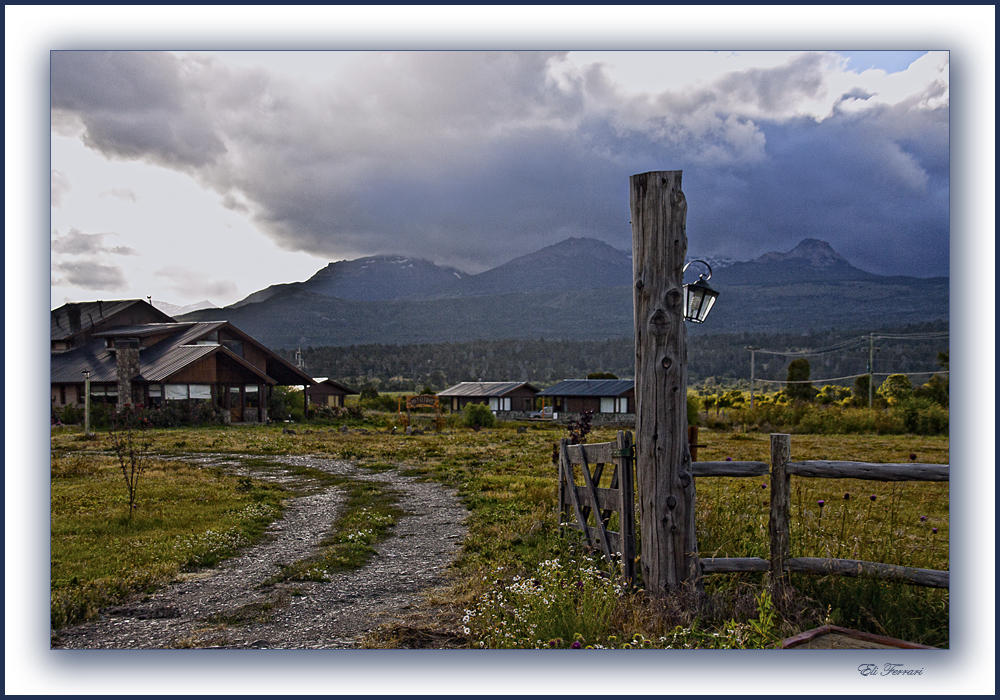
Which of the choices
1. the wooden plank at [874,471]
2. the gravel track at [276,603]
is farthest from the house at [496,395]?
the wooden plank at [874,471]

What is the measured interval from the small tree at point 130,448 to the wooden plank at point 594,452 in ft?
16.7

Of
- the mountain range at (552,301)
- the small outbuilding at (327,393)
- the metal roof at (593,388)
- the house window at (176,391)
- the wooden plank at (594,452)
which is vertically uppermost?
the mountain range at (552,301)

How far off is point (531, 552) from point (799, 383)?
91.7ft

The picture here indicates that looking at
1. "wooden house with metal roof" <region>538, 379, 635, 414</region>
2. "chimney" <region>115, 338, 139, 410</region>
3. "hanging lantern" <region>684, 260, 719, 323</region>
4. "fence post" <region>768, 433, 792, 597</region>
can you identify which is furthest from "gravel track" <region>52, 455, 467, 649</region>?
"wooden house with metal roof" <region>538, 379, 635, 414</region>

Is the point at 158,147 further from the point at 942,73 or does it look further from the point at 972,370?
the point at 972,370

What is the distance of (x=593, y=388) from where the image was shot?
140 feet

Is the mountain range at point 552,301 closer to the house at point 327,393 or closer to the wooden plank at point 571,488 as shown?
the house at point 327,393

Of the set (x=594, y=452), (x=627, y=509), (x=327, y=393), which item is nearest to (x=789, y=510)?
(x=627, y=509)

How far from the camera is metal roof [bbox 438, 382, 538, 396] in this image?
154 ft

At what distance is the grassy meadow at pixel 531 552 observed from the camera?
439 centimetres

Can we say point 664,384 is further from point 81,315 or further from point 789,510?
point 81,315

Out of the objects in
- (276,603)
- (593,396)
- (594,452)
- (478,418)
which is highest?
(594,452)

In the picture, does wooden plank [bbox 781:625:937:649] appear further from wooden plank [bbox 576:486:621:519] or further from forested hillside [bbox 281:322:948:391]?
forested hillside [bbox 281:322:948:391]

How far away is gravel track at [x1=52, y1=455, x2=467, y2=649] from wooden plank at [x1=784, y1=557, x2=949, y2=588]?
3.11 metres
